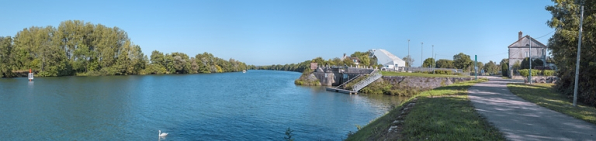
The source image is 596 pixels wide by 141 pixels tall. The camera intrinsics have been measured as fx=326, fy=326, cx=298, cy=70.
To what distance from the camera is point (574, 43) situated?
1903 cm

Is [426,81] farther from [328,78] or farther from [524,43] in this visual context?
[524,43]

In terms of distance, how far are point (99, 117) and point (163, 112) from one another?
4074mm

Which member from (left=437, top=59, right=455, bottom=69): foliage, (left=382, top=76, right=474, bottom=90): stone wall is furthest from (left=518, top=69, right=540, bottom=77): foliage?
(left=437, top=59, right=455, bottom=69): foliage

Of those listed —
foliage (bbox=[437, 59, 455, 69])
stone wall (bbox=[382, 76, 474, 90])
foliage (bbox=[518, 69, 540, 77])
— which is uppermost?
foliage (bbox=[437, 59, 455, 69])

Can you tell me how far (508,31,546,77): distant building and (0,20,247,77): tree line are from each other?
303 feet

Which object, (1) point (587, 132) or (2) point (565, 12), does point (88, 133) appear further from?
(2) point (565, 12)

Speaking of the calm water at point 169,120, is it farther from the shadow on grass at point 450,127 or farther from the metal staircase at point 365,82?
the metal staircase at point 365,82

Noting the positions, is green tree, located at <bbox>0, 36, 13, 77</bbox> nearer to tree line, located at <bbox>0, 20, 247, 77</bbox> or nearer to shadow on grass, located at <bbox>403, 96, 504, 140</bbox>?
tree line, located at <bbox>0, 20, 247, 77</bbox>

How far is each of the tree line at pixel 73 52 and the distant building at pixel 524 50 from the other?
3634 inches

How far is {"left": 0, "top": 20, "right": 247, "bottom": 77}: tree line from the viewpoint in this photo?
71.9 meters

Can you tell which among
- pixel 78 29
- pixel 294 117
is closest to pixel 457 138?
pixel 294 117

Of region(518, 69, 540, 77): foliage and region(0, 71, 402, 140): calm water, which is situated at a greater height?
region(518, 69, 540, 77): foliage

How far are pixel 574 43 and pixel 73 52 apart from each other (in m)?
94.7

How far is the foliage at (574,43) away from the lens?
17.7 meters
